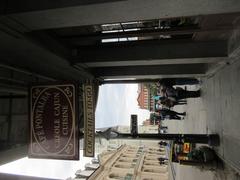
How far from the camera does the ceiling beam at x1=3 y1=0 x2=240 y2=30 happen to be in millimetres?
4008

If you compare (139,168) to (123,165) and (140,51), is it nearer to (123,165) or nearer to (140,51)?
(123,165)

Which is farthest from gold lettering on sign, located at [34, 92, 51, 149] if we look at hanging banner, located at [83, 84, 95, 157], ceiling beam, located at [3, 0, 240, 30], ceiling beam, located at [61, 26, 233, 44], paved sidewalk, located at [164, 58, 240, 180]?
paved sidewalk, located at [164, 58, 240, 180]

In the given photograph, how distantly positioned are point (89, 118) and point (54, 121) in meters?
0.72

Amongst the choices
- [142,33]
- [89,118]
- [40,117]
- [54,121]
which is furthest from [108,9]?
[40,117]

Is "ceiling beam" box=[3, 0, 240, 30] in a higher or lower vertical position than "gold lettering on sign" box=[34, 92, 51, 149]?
higher

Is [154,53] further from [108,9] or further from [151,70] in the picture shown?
[108,9]

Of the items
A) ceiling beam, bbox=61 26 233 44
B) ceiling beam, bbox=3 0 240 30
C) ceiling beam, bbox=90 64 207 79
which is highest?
ceiling beam, bbox=61 26 233 44

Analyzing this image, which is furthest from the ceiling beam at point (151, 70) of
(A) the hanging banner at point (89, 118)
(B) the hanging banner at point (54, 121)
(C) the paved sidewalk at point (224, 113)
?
(B) the hanging banner at point (54, 121)

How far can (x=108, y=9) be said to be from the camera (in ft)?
13.6

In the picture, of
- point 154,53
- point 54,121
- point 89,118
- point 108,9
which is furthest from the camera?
point 154,53

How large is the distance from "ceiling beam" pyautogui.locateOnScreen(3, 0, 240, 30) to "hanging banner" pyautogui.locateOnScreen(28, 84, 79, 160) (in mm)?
1536

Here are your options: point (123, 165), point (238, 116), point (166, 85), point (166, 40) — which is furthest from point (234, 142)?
point (123, 165)

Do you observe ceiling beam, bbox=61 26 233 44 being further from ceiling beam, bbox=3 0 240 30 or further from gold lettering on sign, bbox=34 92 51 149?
gold lettering on sign, bbox=34 92 51 149

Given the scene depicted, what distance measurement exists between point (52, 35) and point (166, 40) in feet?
9.47
